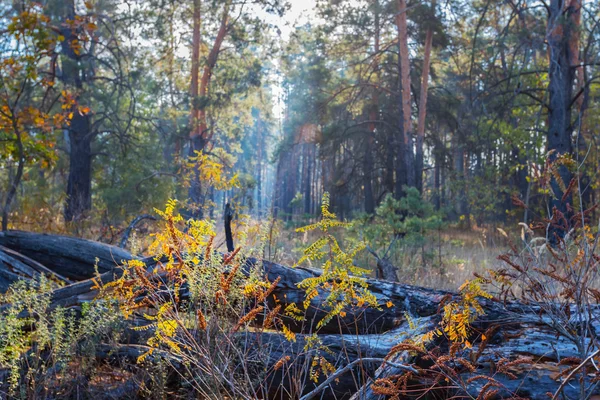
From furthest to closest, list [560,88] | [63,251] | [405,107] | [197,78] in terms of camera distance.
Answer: [197,78]
[405,107]
[560,88]
[63,251]

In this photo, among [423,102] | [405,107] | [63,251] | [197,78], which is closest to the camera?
[63,251]

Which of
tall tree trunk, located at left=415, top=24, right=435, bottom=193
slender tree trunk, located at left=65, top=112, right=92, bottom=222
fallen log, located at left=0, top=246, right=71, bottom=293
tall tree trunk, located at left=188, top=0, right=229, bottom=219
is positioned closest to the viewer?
fallen log, located at left=0, top=246, right=71, bottom=293

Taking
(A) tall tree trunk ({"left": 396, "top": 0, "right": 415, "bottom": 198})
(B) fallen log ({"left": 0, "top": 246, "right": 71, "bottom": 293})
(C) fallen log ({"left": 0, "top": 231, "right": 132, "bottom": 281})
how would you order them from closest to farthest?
(B) fallen log ({"left": 0, "top": 246, "right": 71, "bottom": 293}) < (C) fallen log ({"left": 0, "top": 231, "right": 132, "bottom": 281}) < (A) tall tree trunk ({"left": 396, "top": 0, "right": 415, "bottom": 198})

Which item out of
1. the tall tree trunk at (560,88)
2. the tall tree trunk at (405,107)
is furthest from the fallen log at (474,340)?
the tall tree trunk at (405,107)

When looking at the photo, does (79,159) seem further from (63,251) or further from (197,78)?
(63,251)

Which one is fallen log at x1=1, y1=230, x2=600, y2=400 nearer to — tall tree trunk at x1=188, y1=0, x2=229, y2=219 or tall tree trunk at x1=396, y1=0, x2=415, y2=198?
tall tree trunk at x1=396, y1=0, x2=415, y2=198

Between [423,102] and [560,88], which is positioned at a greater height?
[423,102]

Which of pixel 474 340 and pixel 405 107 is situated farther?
pixel 405 107

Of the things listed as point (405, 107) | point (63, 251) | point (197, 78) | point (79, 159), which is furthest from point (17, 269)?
point (197, 78)

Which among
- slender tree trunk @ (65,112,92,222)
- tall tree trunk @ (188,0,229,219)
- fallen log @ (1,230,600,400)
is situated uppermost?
tall tree trunk @ (188,0,229,219)

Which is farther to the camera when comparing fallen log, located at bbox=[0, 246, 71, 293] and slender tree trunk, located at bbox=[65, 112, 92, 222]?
slender tree trunk, located at bbox=[65, 112, 92, 222]

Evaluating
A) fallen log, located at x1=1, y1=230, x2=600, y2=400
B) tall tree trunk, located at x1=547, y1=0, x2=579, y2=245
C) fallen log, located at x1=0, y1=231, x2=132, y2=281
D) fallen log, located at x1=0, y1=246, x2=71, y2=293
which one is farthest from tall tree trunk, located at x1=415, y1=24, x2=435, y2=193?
fallen log, located at x1=1, y1=230, x2=600, y2=400

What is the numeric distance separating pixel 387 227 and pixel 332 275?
22.4ft

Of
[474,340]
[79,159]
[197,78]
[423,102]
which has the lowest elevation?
[474,340]
